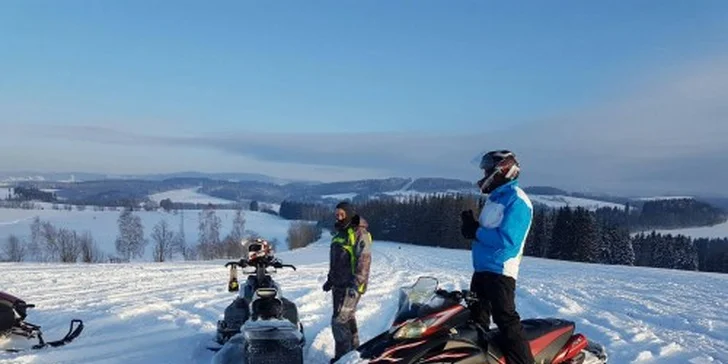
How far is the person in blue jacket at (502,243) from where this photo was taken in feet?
16.1

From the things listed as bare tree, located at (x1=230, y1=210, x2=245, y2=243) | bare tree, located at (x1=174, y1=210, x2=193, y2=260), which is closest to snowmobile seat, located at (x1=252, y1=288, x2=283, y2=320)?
bare tree, located at (x1=174, y1=210, x2=193, y2=260)

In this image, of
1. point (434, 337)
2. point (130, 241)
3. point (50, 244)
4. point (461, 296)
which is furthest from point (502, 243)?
point (130, 241)

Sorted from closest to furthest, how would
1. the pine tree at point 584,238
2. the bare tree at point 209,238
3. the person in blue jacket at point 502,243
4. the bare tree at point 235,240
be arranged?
the person in blue jacket at point 502,243
the pine tree at point 584,238
the bare tree at point 235,240
the bare tree at point 209,238

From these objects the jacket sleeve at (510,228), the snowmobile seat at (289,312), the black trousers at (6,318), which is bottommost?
the black trousers at (6,318)

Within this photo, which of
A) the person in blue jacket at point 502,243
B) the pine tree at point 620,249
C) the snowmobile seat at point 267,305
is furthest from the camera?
the pine tree at point 620,249

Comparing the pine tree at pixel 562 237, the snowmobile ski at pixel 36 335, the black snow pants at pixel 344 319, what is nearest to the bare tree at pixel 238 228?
the pine tree at pixel 562 237

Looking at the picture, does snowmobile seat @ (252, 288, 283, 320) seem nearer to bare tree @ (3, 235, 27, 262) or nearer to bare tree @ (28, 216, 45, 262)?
bare tree @ (3, 235, 27, 262)

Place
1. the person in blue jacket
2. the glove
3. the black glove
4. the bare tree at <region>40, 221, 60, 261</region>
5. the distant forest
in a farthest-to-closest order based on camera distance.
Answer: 1. the bare tree at <region>40, 221, 60, 261</region>
2. the distant forest
3. the glove
4. the black glove
5. the person in blue jacket

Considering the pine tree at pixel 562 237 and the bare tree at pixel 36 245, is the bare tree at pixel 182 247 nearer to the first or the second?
the bare tree at pixel 36 245

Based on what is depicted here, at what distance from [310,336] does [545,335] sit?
473 cm

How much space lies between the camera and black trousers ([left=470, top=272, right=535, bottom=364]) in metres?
4.92

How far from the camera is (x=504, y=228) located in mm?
4875

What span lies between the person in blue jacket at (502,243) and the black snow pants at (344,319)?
2476mm

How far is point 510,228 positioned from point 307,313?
25.3 feet
